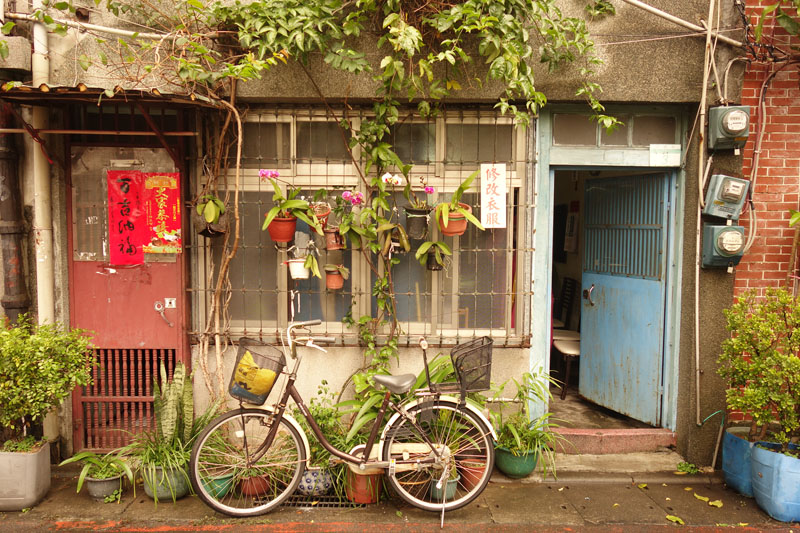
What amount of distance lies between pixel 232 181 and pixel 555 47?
305 centimetres

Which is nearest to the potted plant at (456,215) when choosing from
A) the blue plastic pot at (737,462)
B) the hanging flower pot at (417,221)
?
the hanging flower pot at (417,221)

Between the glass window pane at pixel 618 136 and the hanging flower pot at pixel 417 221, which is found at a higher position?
the glass window pane at pixel 618 136

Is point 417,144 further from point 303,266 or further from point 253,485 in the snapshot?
point 253,485

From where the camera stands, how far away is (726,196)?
514 cm

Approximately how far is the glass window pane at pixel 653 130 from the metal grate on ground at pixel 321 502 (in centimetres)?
406

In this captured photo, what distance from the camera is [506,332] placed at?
5.52m

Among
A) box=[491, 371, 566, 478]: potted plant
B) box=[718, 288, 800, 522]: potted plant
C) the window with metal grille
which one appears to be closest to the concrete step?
box=[491, 371, 566, 478]: potted plant

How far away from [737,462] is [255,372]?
4042 mm

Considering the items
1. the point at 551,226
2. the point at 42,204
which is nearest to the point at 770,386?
the point at 551,226

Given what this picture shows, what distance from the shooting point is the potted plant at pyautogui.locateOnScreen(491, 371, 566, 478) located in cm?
511

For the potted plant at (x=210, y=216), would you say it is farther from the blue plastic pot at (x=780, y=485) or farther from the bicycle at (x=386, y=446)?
the blue plastic pot at (x=780, y=485)

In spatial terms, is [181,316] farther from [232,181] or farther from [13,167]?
[13,167]

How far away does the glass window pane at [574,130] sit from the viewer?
5.53 meters

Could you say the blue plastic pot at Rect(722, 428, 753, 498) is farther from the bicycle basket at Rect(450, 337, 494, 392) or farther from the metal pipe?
the metal pipe
